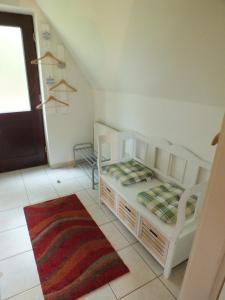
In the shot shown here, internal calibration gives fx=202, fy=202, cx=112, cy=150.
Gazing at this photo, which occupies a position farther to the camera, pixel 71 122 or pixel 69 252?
pixel 71 122

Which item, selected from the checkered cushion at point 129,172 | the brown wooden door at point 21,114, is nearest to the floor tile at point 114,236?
the checkered cushion at point 129,172

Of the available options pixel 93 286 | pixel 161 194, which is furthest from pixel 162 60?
pixel 93 286

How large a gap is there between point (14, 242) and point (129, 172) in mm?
1289

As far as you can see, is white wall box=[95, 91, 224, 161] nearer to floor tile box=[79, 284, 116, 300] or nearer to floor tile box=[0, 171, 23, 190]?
→ floor tile box=[79, 284, 116, 300]

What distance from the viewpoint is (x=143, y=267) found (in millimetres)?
1679

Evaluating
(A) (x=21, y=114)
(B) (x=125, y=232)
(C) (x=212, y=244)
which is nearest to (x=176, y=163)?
(B) (x=125, y=232)

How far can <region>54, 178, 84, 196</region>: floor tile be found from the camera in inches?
106

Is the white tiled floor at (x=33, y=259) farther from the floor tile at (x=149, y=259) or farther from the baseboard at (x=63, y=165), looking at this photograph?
the baseboard at (x=63, y=165)

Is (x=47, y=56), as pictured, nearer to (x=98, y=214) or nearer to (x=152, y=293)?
(x=98, y=214)

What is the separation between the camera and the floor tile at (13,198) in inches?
94.5

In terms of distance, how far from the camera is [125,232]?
2.04 meters

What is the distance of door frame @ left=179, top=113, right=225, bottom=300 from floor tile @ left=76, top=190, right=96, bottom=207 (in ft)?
6.13

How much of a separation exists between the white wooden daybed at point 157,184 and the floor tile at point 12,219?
90 cm

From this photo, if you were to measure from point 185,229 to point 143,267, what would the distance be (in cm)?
50
